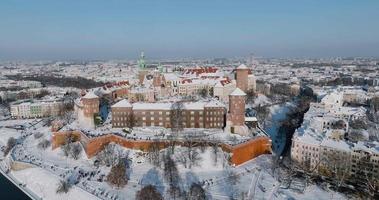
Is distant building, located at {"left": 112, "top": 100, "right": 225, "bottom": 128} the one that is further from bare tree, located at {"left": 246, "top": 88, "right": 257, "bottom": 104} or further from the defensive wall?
bare tree, located at {"left": 246, "top": 88, "right": 257, "bottom": 104}

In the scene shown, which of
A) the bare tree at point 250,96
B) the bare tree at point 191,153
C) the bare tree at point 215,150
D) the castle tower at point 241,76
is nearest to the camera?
the bare tree at point 191,153

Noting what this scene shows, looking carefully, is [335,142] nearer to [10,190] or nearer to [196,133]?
[196,133]

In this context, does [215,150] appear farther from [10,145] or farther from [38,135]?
[10,145]

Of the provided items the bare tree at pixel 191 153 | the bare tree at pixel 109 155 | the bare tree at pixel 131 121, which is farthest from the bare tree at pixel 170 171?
the bare tree at pixel 131 121

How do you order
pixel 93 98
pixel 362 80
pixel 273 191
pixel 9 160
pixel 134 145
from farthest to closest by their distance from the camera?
pixel 362 80
pixel 93 98
pixel 9 160
pixel 134 145
pixel 273 191

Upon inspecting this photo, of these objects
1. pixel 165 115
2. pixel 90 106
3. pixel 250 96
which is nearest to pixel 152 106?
pixel 165 115

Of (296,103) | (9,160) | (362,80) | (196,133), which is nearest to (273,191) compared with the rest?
(196,133)

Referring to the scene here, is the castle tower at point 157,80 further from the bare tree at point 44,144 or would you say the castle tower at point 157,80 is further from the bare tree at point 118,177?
the bare tree at point 118,177

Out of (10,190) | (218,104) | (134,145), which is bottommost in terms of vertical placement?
(10,190)

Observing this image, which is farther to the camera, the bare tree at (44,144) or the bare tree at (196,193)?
the bare tree at (44,144)
